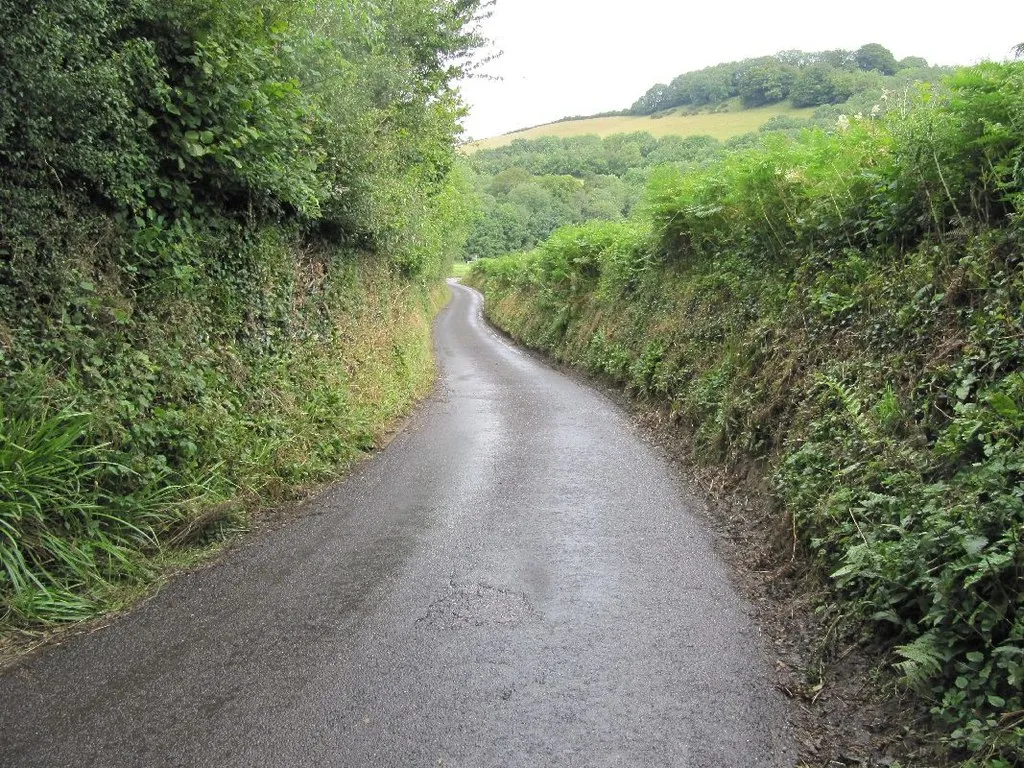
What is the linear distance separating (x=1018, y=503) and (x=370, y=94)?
38.3 feet

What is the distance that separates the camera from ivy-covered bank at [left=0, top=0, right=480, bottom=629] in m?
4.79

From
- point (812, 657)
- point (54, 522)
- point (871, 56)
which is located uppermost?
point (871, 56)

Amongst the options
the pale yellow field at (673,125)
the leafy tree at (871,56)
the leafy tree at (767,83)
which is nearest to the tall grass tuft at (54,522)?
the pale yellow field at (673,125)

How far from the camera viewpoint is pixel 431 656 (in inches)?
163

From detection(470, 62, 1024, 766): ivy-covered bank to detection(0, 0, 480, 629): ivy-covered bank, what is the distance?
5220mm

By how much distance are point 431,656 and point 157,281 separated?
15.7 ft

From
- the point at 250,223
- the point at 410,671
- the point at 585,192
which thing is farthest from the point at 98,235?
the point at 585,192

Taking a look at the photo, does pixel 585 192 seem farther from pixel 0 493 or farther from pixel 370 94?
pixel 0 493

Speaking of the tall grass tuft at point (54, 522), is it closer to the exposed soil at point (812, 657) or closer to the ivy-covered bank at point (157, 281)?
the ivy-covered bank at point (157, 281)

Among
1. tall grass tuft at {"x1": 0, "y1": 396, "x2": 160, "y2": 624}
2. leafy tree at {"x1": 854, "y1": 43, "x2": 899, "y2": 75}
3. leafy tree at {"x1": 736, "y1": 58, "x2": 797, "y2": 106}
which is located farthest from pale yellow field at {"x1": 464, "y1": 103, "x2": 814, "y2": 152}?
tall grass tuft at {"x1": 0, "y1": 396, "x2": 160, "y2": 624}

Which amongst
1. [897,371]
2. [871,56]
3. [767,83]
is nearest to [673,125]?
A: [767,83]

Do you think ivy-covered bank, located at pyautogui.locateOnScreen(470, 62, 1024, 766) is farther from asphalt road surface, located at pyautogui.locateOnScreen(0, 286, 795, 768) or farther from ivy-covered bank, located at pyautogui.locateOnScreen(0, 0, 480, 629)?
ivy-covered bank, located at pyautogui.locateOnScreen(0, 0, 480, 629)

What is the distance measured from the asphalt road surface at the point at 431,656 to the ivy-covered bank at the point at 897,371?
99cm

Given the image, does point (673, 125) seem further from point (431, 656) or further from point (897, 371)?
point (431, 656)
